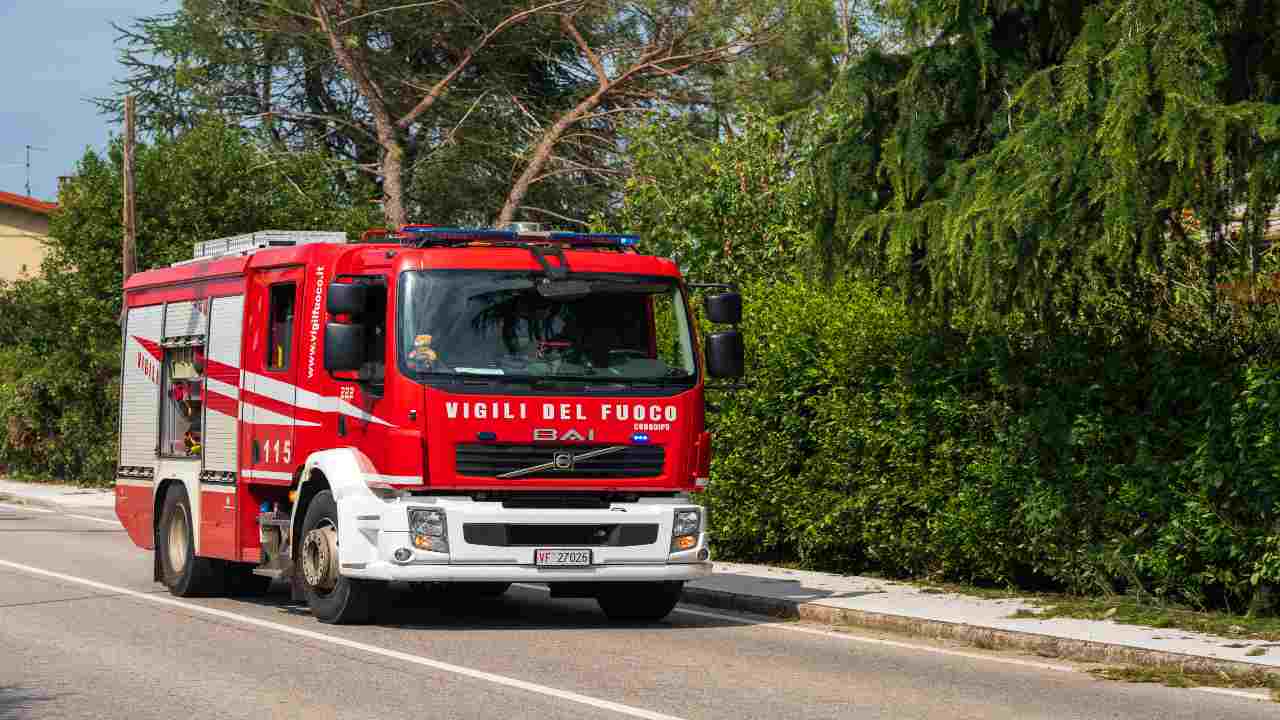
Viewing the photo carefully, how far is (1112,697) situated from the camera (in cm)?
1008

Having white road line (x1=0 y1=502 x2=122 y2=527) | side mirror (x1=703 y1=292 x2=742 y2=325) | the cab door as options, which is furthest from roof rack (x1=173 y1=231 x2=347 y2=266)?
white road line (x1=0 y1=502 x2=122 y2=527)

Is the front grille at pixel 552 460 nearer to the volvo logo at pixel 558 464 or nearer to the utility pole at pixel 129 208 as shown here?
the volvo logo at pixel 558 464

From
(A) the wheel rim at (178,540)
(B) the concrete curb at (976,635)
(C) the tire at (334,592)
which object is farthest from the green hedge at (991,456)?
(A) the wheel rim at (178,540)

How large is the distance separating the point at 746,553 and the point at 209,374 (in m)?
5.93

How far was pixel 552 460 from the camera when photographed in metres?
13.0

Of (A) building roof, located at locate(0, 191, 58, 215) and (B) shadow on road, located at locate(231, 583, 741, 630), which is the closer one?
(B) shadow on road, located at locate(231, 583, 741, 630)

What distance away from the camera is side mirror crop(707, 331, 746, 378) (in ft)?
45.3

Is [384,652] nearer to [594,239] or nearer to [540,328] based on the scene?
[540,328]

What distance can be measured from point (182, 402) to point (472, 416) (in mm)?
4371

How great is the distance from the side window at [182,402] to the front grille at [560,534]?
12.7 feet

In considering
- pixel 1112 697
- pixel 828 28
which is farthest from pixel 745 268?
pixel 828 28

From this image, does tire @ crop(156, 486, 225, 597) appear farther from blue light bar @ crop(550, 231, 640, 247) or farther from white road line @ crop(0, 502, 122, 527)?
white road line @ crop(0, 502, 122, 527)

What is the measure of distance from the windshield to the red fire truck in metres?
0.01

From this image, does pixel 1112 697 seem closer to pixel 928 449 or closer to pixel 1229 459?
pixel 1229 459
